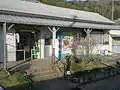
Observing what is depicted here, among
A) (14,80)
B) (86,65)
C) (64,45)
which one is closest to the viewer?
(14,80)

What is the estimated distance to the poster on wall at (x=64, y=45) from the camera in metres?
18.4

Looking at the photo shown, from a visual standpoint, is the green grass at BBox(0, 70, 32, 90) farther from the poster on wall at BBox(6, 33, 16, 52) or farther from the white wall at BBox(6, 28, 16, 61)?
the poster on wall at BBox(6, 33, 16, 52)

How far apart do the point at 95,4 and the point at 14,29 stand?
51.9 meters

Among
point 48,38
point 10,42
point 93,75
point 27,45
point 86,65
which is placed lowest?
point 93,75

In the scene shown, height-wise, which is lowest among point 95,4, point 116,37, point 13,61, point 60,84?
point 60,84

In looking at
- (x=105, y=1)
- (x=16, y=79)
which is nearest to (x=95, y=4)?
(x=105, y=1)

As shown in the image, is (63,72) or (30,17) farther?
(30,17)

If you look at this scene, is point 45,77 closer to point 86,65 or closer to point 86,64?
point 86,65

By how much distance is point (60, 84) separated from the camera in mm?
10578

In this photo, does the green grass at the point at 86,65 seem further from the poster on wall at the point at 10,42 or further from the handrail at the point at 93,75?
the poster on wall at the point at 10,42

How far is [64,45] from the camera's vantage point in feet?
61.3

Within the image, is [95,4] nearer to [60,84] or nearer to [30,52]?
[30,52]

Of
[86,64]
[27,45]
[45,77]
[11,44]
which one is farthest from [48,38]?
[45,77]

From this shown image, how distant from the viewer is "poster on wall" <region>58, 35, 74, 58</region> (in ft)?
60.2
